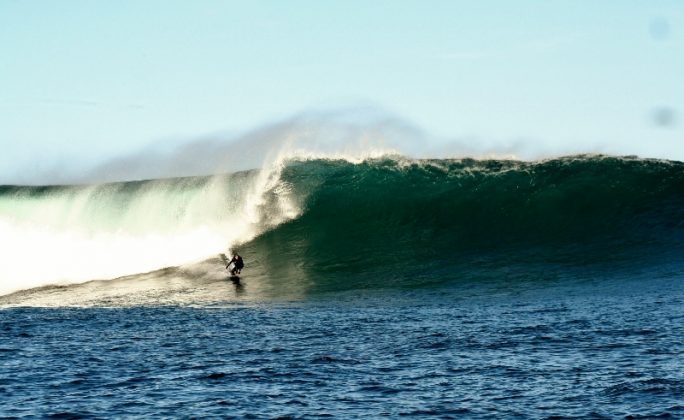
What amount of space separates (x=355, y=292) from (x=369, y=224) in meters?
6.87

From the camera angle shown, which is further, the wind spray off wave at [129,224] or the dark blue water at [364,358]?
the wind spray off wave at [129,224]

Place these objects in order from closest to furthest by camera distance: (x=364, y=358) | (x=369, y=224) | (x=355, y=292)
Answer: (x=364, y=358)
(x=355, y=292)
(x=369, y=224)

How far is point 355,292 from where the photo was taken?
2062cm

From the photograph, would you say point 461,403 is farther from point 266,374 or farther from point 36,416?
point 36,416

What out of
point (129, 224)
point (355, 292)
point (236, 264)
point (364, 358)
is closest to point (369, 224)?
point (236, 264)

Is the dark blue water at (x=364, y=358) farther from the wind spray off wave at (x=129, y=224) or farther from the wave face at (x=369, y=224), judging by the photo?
the wind spray off wave at (x=129, y=224)

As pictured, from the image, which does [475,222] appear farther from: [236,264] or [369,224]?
[236,264]

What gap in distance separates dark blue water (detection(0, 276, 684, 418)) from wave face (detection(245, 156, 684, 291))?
314cm

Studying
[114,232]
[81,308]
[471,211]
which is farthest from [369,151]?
[81,308]

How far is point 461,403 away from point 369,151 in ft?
73.4

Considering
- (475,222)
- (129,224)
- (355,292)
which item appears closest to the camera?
(355,292)

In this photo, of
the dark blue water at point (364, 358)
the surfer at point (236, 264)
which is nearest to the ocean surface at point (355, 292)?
the dark blue water at point (364, 358)

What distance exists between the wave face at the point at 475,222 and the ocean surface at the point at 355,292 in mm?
88

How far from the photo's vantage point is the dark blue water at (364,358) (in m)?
10.3
